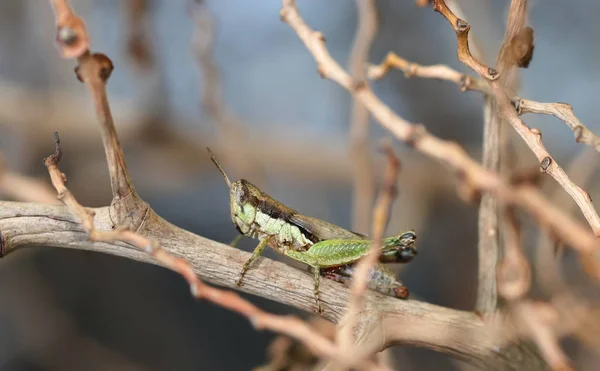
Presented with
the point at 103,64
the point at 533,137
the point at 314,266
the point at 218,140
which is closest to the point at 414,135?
the point at 533,137

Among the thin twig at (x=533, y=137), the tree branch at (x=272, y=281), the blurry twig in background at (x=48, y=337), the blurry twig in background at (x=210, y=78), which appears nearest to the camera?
the thin twig at (x=533, y=137)

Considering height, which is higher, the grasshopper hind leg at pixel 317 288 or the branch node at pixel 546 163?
the branch node at pixel 546 163

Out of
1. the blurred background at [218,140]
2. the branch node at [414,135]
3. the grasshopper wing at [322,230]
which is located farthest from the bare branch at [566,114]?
the blurred background at [218,140]

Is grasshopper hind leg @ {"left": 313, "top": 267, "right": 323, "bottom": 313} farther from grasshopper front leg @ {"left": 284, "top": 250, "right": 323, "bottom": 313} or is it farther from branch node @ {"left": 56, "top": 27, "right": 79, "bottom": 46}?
branch node @ {"left": 56, "top": 27, "right": 79, "bottom": 46}

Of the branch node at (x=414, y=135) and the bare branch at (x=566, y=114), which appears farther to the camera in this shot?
the bare branch at (x=566, y=114)

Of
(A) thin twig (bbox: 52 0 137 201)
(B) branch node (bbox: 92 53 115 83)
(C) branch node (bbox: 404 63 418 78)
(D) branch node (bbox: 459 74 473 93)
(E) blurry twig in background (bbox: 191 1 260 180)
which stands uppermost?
(E) blurry twig in background (bbox: 191 1 260 180)

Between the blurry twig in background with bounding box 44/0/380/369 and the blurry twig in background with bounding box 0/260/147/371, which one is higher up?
the blurry twig in background with bounding box 0/260/147/371

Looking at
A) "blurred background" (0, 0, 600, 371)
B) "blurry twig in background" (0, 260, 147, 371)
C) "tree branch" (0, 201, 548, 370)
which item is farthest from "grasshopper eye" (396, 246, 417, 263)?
"blurry twig in background" (0, 260, 147, 371)

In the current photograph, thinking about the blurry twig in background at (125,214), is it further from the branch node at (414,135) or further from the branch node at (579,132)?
the branch node at (579,132)
